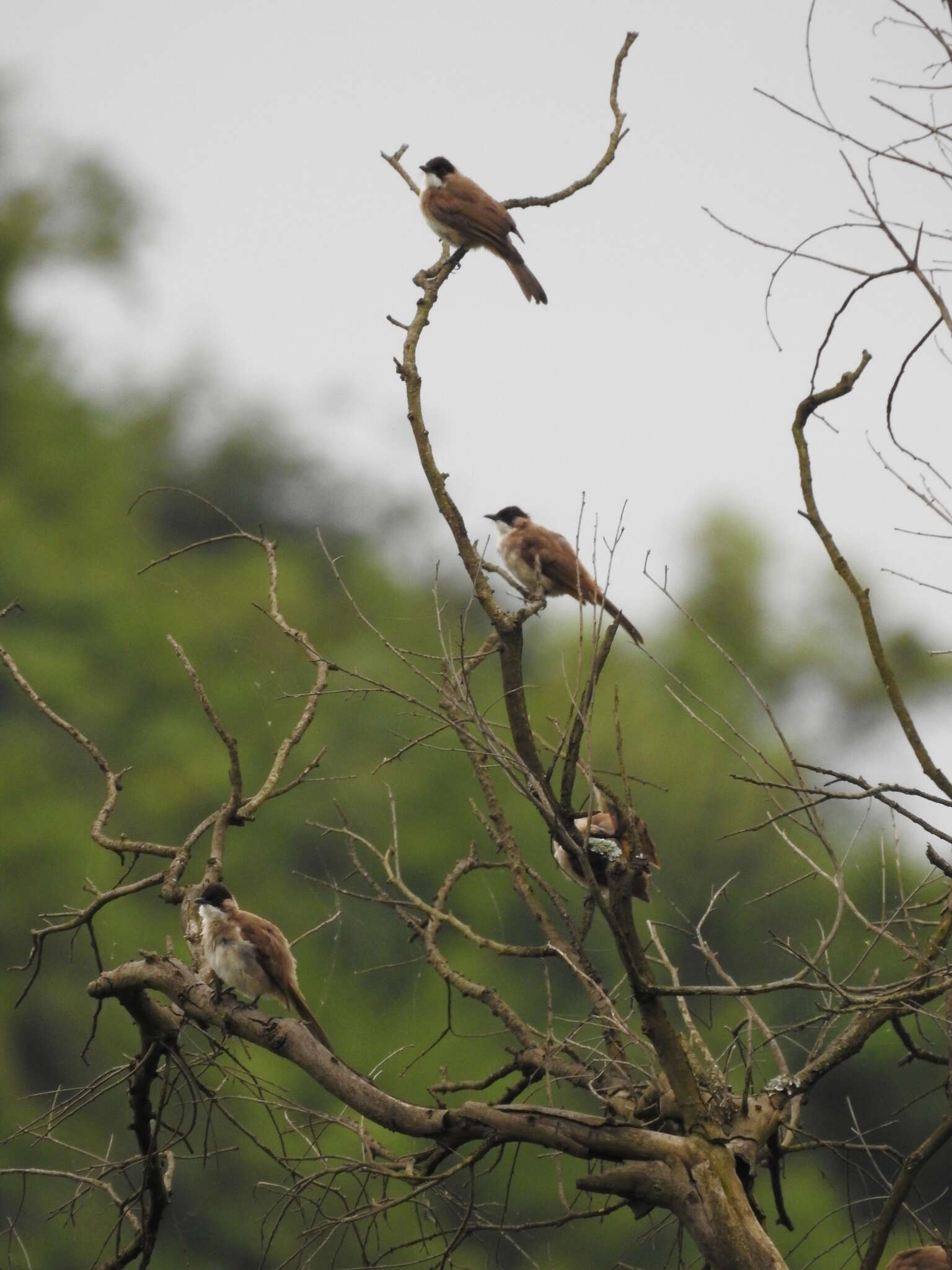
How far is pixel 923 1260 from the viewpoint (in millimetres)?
4332

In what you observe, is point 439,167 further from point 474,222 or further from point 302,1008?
point 302,1008

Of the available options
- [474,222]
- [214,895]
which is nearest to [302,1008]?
[214,895]

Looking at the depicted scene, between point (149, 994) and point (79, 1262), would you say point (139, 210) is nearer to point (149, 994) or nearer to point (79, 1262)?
point (79, 1262)

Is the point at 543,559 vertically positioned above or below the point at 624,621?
above

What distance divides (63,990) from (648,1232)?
1603cm

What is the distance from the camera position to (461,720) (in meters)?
3.43

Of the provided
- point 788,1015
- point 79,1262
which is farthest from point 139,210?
point 788,1015

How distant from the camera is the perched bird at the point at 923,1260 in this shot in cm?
432

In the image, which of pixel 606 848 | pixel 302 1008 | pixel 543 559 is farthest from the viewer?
pixel 543 559

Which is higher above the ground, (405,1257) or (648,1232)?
(405,1257)

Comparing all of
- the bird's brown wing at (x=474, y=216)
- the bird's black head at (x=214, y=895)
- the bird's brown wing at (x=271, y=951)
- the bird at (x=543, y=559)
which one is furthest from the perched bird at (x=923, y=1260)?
the bird's brown wing at (x=474, y=216)

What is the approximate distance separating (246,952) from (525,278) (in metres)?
3.97

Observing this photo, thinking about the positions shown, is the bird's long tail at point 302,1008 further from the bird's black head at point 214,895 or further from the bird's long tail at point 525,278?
the bird's long tail at point 525,278

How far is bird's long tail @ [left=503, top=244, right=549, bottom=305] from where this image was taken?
7.53 metres
